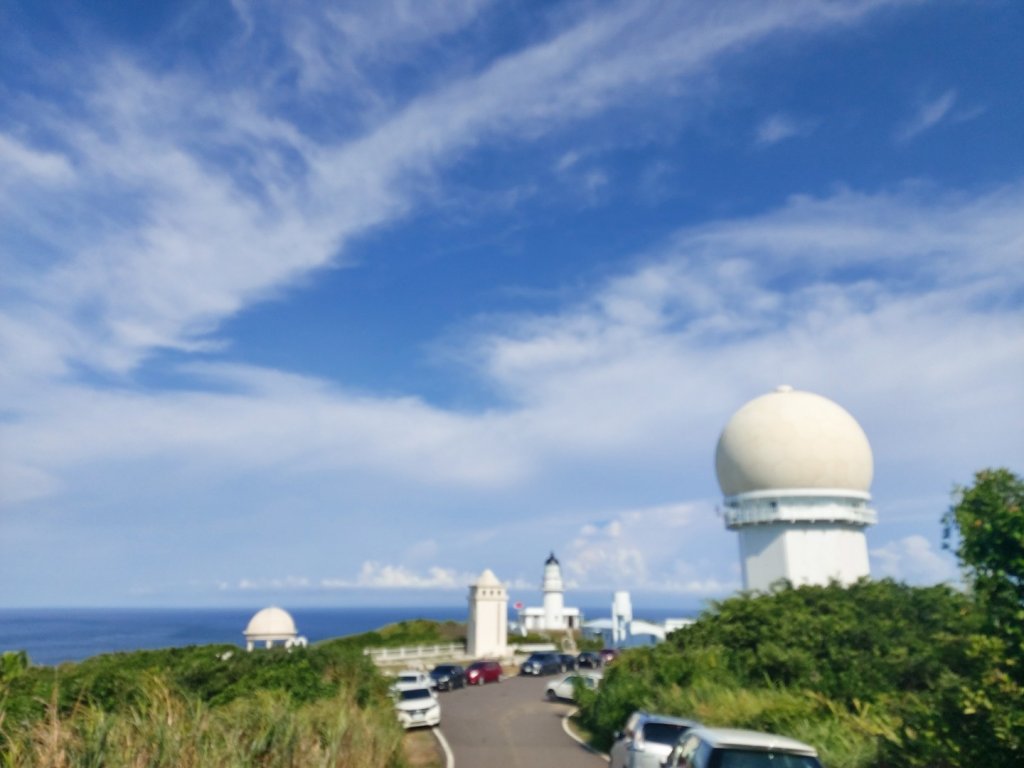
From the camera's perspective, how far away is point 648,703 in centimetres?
1895

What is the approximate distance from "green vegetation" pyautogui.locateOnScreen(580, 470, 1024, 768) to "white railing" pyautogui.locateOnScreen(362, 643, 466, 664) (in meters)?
23.2

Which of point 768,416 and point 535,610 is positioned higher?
point 768,416

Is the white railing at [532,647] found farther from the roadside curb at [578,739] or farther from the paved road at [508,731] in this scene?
the roadside curb at [578,739]

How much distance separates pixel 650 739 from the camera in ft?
40.7

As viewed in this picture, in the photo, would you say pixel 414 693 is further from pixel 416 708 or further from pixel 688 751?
pixel 688 751

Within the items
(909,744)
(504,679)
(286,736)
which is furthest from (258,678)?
(504,679)

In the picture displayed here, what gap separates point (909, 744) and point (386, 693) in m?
12.9

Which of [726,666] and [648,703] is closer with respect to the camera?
[648,703]

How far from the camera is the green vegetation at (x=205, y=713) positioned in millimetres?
7457

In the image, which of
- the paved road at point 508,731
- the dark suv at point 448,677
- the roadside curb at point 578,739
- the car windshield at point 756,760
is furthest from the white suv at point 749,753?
the dark suv at point 448,677

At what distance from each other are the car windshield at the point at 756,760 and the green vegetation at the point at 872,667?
2127 millimetres

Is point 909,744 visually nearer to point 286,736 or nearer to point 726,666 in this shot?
point 286,736

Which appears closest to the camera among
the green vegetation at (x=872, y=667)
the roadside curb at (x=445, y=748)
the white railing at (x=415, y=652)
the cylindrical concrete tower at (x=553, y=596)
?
the green vegetation at (x=872, y=667)

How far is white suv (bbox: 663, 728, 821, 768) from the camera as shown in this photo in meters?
8.40
